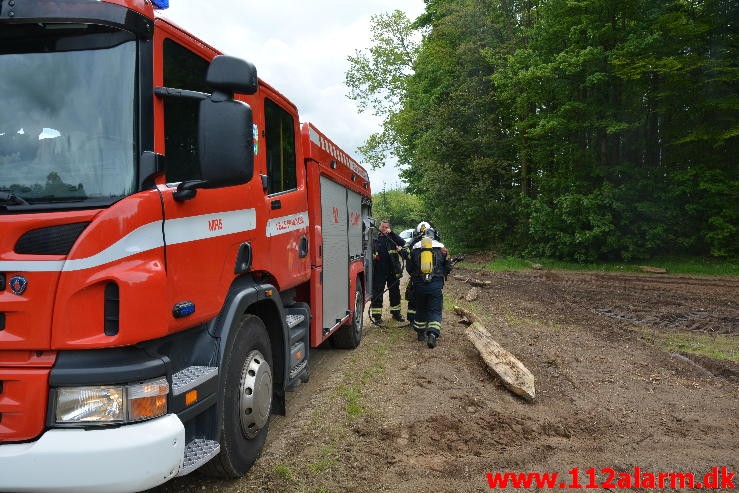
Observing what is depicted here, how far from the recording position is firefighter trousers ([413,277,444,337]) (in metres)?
7.69

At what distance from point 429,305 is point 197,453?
538 centimetres

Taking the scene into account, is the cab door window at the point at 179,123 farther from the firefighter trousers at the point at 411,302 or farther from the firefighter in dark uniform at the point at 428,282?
the firefighter trousers at the point at 411,302

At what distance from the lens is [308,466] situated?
11.9 feet

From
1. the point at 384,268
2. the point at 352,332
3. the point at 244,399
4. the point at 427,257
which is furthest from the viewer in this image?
the point at 384,268

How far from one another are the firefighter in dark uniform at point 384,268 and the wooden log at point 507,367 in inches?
119

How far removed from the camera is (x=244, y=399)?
3311 mm

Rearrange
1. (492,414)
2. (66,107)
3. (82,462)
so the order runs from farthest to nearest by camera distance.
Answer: (492,414)
(66,107)
(82,462)

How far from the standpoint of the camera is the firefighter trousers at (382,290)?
973 centimetres

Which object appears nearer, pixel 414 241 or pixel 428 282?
pixel 428 282

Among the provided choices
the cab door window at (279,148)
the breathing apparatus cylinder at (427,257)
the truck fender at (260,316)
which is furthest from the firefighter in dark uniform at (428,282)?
the truck fender at (260,316)

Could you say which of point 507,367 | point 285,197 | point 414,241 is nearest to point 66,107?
point 285,197

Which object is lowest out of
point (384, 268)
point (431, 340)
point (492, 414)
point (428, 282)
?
point (492, 414)

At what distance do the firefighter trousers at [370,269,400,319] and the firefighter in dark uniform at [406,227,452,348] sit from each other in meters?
1.56

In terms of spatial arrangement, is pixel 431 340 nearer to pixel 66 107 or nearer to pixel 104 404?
pixel 104 404
